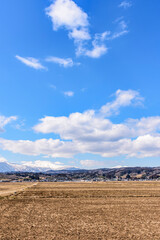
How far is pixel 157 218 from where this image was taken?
2819 cm

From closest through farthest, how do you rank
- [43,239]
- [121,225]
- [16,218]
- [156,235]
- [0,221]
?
[43,239] → [156,235] → [121,225] → [0,221] → [16,218]

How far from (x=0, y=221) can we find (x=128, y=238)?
1482 centimetres

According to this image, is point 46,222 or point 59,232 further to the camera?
point 46,222

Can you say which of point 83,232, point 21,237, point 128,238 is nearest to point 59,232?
point 83,232

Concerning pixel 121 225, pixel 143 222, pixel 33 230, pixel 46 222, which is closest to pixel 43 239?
pixel 33 230

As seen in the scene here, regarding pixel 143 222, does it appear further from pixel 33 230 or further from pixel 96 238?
pixel 33 230

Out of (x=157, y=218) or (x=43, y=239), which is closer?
(x=43, y=239)

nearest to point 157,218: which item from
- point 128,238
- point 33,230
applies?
point 128,238

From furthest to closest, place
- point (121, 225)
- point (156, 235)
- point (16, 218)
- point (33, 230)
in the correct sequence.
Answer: point (16, 218)
point (121, 225)
point (33, 230)
point (156, 235)

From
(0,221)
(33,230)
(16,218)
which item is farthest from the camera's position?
(16,218)

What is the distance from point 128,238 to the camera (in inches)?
770

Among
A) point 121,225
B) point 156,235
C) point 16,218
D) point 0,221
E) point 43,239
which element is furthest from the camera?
point 16,218

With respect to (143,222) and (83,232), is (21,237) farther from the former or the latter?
(143,222)

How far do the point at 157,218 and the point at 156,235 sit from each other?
8358mm
